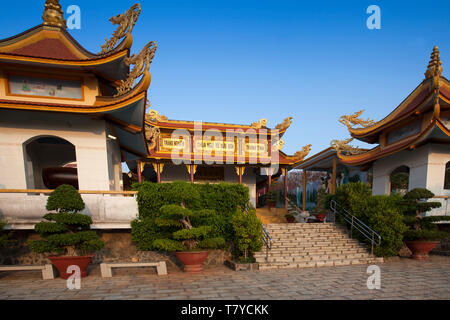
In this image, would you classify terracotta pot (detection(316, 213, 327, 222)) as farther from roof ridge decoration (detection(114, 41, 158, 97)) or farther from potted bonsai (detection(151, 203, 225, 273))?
roof ridge decoration (detection(114, 41, 158, 97))

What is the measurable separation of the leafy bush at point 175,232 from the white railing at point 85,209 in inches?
19.9

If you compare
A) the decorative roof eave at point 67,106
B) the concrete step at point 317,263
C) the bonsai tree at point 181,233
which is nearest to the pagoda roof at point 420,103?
the concrete step at point 317,263

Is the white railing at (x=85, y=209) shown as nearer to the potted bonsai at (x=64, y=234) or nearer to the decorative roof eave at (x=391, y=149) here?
the potted bonsai at (x=64, y=234)

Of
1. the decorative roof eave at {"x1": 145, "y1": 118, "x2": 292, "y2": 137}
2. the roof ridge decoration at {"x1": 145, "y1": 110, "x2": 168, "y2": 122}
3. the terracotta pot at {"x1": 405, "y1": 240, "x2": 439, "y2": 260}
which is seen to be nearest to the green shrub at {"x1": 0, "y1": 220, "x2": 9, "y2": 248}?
the decorative roof eave at {"x1": 145, "y1": 118, "x2": 292, "y2": 137}

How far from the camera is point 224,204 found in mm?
7625

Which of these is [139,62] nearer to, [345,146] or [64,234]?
[64,234]

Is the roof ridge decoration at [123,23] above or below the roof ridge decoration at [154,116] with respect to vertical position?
above

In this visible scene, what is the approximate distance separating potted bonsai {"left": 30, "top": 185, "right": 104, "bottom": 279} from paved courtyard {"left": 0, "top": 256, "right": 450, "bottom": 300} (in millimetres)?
505

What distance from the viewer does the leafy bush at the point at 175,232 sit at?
6043mm

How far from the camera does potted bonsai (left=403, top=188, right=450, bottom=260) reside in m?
7.92
